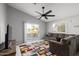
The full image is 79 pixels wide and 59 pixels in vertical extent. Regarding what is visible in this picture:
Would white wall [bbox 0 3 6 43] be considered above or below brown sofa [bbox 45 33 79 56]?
above

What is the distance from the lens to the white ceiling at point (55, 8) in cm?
133

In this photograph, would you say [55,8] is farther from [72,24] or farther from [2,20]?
[2,20]

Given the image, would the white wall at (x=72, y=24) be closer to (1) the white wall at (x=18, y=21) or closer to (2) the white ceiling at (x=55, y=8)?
(2) the white ceiling at (x=55, y=8)

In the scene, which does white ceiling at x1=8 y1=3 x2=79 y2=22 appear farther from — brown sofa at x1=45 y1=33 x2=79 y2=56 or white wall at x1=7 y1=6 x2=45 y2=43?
brown sofa at x1=45 y1=33 x2=79 y2=56

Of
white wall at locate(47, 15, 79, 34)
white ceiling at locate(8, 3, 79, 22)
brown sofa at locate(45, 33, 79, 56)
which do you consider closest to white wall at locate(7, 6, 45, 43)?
white ceiling at locate(8, 3, 79, 22)

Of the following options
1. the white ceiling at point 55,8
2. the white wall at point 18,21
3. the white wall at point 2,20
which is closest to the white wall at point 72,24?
the white ceiling at point 55,8

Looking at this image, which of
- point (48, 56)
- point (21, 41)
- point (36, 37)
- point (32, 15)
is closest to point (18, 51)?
point (21, 41)

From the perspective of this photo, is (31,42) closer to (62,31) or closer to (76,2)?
(62,31)

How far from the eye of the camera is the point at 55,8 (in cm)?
138

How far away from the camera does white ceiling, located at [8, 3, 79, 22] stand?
1328mm

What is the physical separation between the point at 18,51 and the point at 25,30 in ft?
1.28

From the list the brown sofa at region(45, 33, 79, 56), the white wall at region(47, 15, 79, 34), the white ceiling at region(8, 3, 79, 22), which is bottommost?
the brown sofa at region(45, 33, 79, 56)

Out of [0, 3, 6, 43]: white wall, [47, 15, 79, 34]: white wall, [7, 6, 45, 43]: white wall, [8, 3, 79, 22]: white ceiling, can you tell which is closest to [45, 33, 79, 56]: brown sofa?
[47, 15, 79, 34]: white wall

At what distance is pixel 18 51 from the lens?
1.40 m
